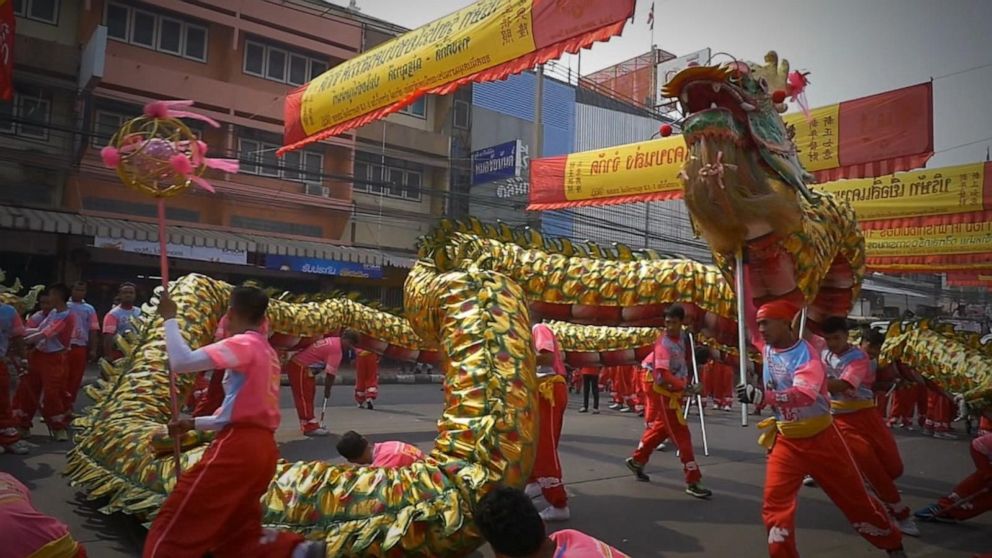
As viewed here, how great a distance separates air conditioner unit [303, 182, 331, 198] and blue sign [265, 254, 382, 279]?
6.28 feet

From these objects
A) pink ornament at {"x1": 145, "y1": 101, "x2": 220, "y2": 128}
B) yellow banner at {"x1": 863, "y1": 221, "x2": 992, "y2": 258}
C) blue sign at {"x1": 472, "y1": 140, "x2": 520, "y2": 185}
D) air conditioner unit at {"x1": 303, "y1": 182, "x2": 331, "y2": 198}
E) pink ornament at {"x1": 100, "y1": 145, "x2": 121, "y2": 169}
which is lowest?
pink ornament at {"x1": 100, "y1": 145, "x2": 121, "y2": 169}

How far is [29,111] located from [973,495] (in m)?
15.8

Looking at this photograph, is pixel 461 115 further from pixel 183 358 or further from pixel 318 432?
pixel 183 358

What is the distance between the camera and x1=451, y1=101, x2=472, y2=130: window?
66.0 feet

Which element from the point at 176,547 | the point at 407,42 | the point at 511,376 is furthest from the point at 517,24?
the point at 176,547

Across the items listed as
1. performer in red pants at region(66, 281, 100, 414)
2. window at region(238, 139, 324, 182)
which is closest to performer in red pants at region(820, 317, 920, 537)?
performer in red pants at region(66, 281, 100, 414)

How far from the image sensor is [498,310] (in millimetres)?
3615

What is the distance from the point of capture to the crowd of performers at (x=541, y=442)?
7.53 feet

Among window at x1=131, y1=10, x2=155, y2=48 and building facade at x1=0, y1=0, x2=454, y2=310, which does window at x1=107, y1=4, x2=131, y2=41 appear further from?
window at x1=131, y1=10, x2=155, y2=48

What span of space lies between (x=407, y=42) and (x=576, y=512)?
4.53 metres

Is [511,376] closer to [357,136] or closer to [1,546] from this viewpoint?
[1,546]

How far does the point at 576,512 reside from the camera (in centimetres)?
516

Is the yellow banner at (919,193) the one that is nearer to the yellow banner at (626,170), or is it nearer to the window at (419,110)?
the yellow banner at (626,170)

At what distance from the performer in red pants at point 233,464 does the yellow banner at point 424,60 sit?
3.32 metres
